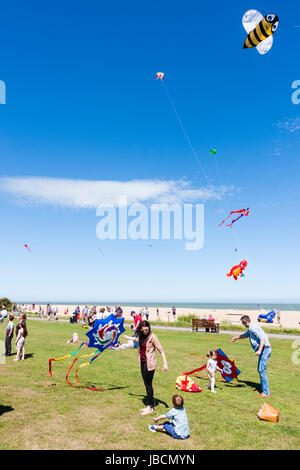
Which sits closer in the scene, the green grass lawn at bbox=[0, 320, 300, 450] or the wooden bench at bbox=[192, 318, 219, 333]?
the green grass lawn at bbox=[0, 320, 300, 450]

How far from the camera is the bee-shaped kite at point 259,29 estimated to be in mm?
8711

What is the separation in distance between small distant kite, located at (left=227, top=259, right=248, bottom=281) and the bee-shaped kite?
12.0 m

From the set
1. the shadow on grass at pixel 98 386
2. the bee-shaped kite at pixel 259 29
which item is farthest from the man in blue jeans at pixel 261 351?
the bee-shaped kite at pixel 259 29

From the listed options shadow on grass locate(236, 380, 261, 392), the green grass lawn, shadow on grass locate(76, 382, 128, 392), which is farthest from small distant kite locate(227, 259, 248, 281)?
shadow on grass locate(76, 382, 128, 392)

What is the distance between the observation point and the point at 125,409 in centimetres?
725

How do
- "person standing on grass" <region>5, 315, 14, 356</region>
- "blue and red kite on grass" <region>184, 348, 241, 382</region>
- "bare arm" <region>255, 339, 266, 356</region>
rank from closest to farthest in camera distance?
"bare arm" <region>255, 339, 266, 356</region> < "blue and red kite on grass" <region>184, 348, 241, 382</region> < "person standing on grass" <region>5, 315, 14, 356</region>

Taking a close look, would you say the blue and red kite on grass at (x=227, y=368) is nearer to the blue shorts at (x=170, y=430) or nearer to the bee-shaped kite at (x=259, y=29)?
the blue shorts at (x=170, y=430)

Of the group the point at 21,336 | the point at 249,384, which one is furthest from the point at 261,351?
the point at 21,336

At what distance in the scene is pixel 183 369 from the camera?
11.8 meters

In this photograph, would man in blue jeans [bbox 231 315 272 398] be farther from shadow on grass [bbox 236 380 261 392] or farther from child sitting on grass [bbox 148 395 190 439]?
child sitting on grass [bbox 148 395 190 439]

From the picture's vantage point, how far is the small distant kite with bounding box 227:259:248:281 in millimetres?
18375

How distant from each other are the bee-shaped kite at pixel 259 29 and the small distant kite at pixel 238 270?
1204cm
